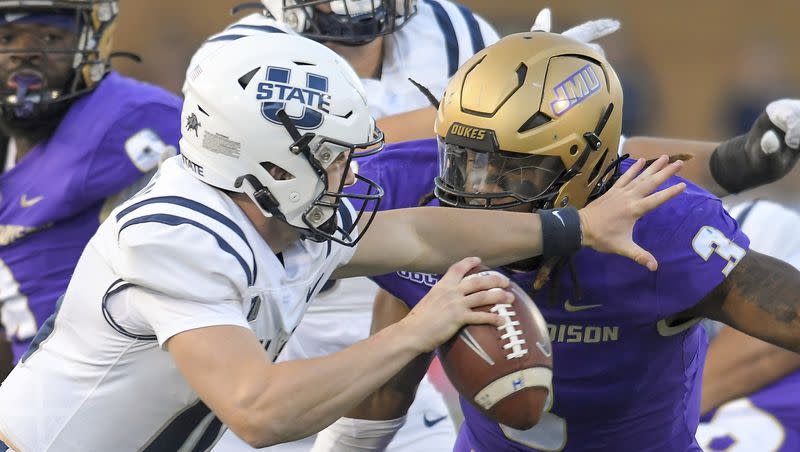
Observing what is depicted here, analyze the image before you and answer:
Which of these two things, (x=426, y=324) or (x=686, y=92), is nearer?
(x=426, y=324)

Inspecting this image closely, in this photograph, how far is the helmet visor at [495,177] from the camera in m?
3.19

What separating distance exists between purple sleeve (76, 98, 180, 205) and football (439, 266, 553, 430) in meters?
2.20

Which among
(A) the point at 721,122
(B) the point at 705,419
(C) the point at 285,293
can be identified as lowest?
(A) the point at 721,122

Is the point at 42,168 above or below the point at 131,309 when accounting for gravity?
below

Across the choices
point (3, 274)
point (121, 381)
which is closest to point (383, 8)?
point (3, 274)

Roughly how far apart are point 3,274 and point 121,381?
6.94ft

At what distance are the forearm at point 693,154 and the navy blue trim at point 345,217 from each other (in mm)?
1375

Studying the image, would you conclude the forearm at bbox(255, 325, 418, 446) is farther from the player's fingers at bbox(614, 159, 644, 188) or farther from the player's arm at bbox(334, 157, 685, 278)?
the player's fingers at bbox(614, 159, 644, 188)

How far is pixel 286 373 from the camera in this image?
246 cm

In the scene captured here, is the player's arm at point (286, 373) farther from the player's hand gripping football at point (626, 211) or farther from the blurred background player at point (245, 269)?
the player's hand gripping football at point (626, 211)

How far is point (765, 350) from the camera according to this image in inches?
162

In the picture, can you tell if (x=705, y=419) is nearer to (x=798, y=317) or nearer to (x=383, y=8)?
(x=798, y=317)

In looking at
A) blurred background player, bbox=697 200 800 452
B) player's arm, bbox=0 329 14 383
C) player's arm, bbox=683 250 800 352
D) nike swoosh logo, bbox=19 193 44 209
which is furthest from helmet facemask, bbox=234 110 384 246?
player's arm, bbox=0 329 14 383

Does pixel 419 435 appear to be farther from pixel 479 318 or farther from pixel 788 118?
pixel 479 318
